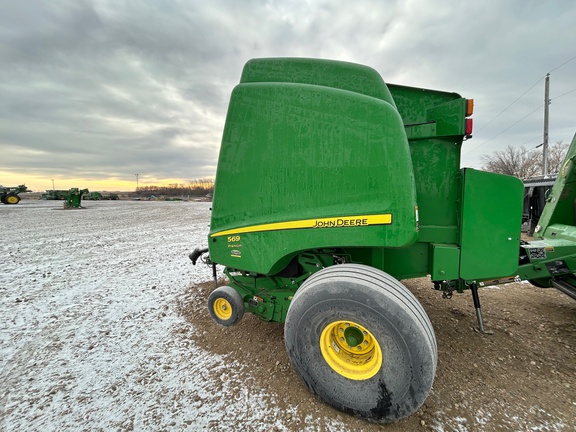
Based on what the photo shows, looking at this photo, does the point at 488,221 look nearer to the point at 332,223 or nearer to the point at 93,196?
the point at 332,223

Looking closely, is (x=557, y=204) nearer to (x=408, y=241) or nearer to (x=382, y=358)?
(x=408, y=241)

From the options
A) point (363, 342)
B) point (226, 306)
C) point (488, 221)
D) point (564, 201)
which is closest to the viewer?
point (363, 342)

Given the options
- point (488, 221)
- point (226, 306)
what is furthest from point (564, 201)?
point (226, 306)

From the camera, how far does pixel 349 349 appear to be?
2.05m

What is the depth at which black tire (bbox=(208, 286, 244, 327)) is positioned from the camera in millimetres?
2945

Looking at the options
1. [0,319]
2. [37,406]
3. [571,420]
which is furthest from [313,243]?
[0,319]

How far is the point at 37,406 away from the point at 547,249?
5.04 meters

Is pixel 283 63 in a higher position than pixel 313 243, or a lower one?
higher

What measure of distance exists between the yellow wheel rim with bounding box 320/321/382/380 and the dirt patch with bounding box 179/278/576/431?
1.20 ft

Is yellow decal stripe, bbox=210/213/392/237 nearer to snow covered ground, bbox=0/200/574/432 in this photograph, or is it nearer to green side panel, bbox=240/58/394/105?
green side panel, bbox=240/58/394/105

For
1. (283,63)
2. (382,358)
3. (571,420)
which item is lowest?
(571,420)

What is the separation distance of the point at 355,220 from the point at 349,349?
974 mm

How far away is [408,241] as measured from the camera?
1966 millimetres

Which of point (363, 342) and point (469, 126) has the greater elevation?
point (469, 126)
